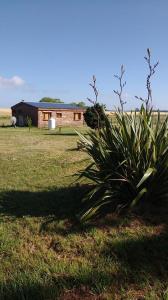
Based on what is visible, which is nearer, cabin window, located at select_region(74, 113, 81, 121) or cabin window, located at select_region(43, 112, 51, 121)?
cabin window, located at select_region(43, 112, 51, 121)

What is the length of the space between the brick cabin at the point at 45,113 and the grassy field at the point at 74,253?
31077 millimetres

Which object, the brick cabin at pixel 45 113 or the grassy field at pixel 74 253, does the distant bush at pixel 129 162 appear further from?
the brick cabin at pixel 45 113

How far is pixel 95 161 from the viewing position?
5.21 meters

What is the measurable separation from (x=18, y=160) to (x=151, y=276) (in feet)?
27.8

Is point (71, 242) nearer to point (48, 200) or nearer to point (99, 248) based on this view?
point (99, 248)

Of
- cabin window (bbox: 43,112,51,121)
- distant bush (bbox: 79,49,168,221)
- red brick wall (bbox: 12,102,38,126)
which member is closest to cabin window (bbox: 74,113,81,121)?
cabin window (bbox: 43,112,51,121)

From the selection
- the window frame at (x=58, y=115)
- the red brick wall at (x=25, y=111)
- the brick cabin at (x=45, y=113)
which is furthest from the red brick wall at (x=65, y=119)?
the red brick wall at (x=25, y=111)

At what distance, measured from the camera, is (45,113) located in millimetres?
37188

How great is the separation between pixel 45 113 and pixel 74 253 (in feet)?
111

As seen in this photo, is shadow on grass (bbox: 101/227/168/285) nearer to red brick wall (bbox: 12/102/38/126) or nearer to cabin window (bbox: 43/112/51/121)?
red brick wall (bbox: 12/102/38/126)

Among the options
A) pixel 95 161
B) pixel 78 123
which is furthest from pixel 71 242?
pixel 78 123

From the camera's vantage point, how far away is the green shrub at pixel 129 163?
4762 millimetres

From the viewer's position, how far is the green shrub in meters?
4.76

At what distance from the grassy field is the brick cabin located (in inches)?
1224
